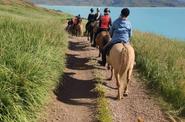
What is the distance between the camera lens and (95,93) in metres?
14.5

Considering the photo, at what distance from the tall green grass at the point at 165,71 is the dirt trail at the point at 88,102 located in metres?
0.53

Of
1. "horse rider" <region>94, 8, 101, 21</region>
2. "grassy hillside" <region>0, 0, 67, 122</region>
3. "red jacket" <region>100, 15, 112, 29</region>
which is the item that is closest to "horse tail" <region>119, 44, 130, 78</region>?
"grassy hillside" <region>0, 0, 67, 122</region>

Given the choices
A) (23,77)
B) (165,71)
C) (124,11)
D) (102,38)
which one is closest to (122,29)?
(124,11)

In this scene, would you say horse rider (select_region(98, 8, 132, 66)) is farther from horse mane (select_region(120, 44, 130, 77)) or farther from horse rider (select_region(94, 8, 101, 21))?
horse rider (select_region(94, 8, 101, 21))

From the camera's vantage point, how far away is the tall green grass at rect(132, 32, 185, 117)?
14163 millimetres

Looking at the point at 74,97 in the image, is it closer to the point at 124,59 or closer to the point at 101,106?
the point at 101,106

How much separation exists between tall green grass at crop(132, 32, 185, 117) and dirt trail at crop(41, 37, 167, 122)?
0.53 meters

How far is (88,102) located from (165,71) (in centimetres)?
395

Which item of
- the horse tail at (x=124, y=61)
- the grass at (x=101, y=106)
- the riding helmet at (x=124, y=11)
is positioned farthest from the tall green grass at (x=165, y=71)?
the riding helmet at (x=124, y=11)

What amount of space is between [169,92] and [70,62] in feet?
23.6

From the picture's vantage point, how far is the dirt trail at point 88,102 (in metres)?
12.1

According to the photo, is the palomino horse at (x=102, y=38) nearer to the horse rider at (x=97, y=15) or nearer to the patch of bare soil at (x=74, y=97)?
the patch of bare soil at (x=74, y=97)

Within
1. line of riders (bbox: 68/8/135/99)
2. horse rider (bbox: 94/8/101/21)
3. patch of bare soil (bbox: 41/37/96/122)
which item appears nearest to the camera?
patch of bare soil (bbox: 41/37/96/122)

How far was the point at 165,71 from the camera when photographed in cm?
1623
